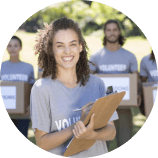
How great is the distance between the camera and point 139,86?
97.2 inches

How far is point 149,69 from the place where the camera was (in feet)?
7.91

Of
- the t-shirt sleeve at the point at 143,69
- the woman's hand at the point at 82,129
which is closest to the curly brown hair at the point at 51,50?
the woman's hand at the point at 82,129

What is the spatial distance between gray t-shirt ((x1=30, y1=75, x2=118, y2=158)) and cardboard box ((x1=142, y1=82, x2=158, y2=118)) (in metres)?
1.16

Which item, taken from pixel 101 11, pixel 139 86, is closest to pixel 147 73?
pixel 139 86

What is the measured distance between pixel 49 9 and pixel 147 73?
1.24 metres

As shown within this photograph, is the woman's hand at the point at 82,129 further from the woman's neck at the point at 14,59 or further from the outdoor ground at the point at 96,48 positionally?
the woman's neck at the point at 14,59

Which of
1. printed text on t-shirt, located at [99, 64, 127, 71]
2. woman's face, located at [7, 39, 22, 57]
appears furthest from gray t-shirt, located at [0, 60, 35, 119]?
printed text on t-shirt, located at [99, 64, 127, 71]

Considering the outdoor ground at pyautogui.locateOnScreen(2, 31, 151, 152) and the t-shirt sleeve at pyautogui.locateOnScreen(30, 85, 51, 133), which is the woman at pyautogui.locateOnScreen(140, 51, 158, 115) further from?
the t-shirt sleeve at pyautogui.locateOnScreen(30, 85, 51, 133)

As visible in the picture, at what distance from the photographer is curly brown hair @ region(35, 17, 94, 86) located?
1262mm

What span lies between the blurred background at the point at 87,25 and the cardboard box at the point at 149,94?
8.3 inches

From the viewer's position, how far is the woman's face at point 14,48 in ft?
7.46

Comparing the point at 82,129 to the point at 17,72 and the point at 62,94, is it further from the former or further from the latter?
the point at 17,72

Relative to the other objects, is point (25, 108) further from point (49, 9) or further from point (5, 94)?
point (49, 9)

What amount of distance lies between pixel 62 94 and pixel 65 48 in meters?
0.25
